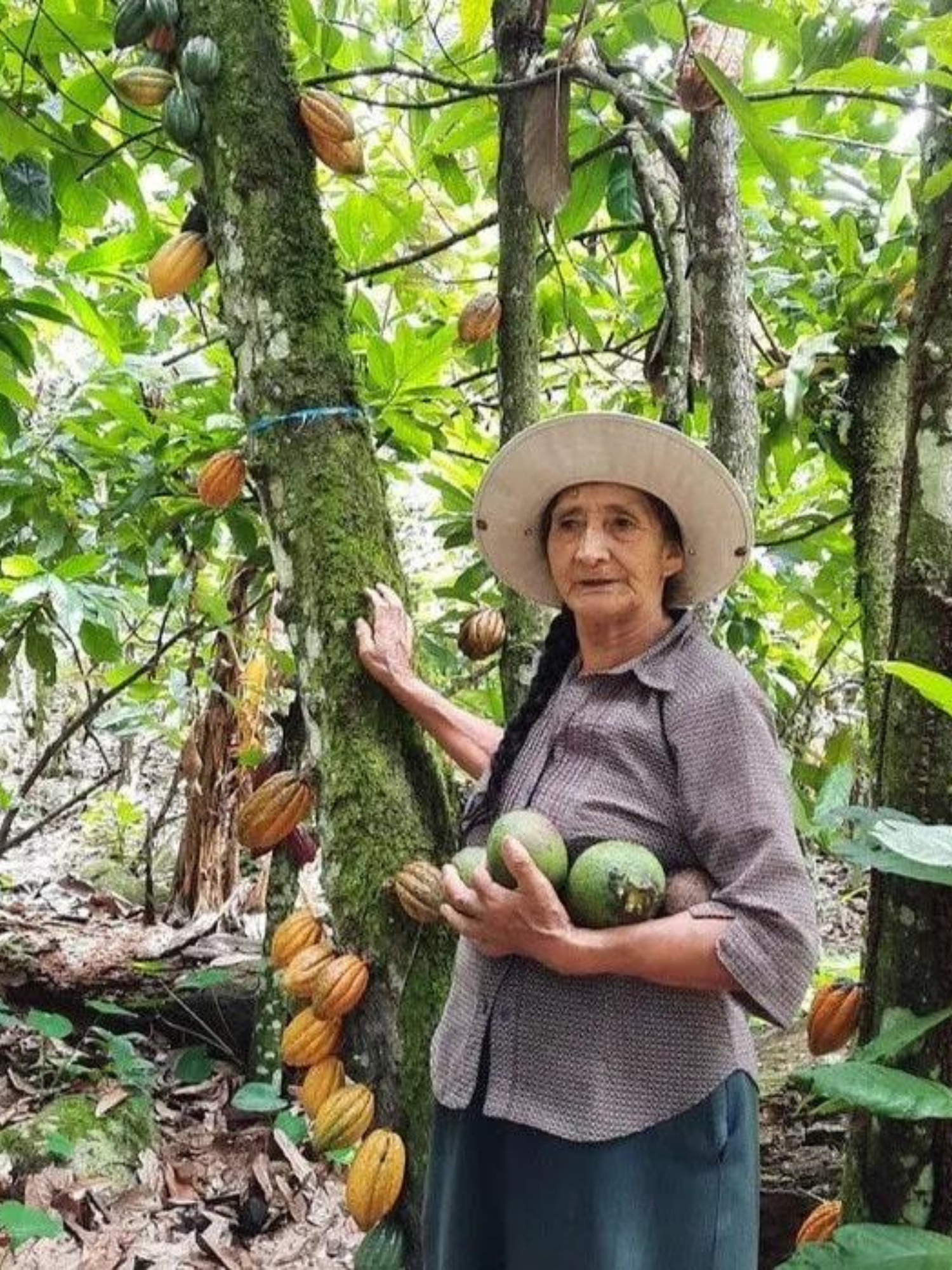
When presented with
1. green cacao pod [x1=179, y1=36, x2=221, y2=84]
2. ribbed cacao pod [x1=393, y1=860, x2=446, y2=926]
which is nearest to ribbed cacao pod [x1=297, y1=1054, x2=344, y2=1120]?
ribbed cacao pod [x1=393, y1=860, x2=446, y2=926]

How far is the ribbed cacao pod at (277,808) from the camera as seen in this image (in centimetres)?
193

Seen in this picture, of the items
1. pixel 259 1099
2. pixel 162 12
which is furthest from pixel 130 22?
pixel 259 1099

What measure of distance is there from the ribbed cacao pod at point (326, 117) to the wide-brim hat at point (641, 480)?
627 millimetres

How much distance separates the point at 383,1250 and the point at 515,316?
1.72 m

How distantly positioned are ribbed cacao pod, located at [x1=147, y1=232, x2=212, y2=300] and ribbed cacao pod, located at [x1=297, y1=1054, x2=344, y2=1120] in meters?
1.34

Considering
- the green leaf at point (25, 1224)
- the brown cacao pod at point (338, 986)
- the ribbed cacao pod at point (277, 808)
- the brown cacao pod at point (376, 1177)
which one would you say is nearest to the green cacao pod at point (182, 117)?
the ribbed cacao pod at point (277, 808)

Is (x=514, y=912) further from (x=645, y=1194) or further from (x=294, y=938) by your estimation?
(x=294, y=938)

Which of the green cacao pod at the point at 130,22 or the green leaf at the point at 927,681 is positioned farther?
the green cacao pod at the point at 130,22

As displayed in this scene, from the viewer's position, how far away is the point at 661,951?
1.44 meters

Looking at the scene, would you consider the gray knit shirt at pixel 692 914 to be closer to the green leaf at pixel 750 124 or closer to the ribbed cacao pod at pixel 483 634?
the green leaf at pixel 750 124

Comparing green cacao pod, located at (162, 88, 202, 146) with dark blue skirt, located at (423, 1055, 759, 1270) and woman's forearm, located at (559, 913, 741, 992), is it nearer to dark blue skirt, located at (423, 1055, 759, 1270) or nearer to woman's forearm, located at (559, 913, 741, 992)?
woman's forearm, located at (559, 913, 741, 992)

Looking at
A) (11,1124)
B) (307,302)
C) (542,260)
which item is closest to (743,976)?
(307,302)

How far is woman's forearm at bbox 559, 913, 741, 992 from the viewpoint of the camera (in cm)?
144

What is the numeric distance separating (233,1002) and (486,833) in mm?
2737
